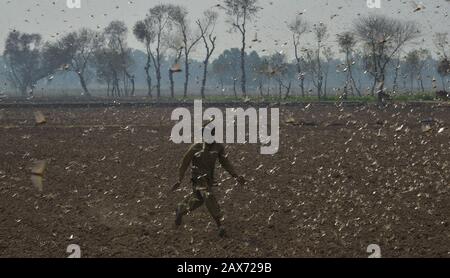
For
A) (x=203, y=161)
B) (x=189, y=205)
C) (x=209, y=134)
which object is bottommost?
(x=189, y=205)

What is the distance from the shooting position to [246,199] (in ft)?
46.4

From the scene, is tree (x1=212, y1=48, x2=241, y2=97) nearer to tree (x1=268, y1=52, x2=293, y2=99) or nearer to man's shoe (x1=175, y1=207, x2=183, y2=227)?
tree (x1=268, y1=52, x2=293, y2=99)

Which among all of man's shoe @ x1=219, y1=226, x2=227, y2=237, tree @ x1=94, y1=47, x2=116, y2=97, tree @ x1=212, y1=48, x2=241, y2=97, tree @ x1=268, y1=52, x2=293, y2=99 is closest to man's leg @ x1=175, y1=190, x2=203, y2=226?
man's shoe @ x1=219, y1=226, x2=227, y2=237

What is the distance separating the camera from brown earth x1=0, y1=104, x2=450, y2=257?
10477 millimetres

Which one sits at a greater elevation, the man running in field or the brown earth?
the man running in field

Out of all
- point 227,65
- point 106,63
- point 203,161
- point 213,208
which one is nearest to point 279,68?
point 106,63

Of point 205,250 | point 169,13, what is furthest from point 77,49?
point 205,250

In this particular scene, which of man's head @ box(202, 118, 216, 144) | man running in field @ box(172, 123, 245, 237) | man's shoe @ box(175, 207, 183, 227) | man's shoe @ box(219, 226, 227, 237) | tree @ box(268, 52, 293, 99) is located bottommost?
man's shoe @ box(219, 226, 227, 237)

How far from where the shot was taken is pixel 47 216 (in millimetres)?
12602

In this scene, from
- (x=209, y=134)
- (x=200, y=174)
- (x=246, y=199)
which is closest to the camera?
(x=209, y=134)

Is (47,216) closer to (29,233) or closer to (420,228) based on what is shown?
(29,233)

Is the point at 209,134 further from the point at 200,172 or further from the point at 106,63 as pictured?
the point at 106,63
